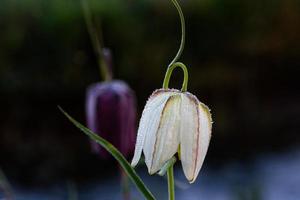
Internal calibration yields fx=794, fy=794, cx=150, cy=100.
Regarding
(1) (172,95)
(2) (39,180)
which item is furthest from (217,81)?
(1) (172,95)

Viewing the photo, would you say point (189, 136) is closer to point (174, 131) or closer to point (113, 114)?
point (174, 131)

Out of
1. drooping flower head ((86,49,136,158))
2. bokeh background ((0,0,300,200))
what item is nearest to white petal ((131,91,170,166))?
drooping flower head ((86,49,136,158))

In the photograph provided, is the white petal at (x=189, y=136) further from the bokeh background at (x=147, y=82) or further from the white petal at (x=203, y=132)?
the bokeh background at (x=147, y=82)

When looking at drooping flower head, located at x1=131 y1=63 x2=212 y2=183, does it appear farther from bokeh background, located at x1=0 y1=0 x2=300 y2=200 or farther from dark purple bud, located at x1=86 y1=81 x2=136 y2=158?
bokeh background, located at x1=0 y1=0 x2=300 y2=200

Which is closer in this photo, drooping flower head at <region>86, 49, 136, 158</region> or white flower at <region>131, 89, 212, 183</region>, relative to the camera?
white flower at <region>131, 89, 212, 183</region>

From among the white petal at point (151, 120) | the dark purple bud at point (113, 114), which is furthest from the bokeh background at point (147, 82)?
the white petal at point (151, 120)

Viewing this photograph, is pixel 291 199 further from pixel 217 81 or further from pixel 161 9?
pixel 161 9
